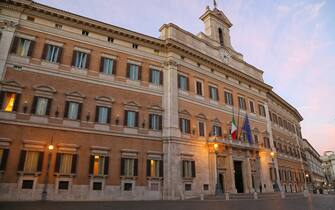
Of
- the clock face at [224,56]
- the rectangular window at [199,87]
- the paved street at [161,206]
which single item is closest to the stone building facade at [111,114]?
the rectangular window at [199,87]

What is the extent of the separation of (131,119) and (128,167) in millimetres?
3925

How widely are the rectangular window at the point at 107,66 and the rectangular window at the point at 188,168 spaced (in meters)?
10.2

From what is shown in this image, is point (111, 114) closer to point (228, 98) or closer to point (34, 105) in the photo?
point (34, 105)

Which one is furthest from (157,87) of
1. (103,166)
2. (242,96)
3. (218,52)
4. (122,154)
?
(242,96)

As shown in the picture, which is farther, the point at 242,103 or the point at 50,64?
the point at 242,103

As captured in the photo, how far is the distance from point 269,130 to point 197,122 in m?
13.9

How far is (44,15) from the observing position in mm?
18797

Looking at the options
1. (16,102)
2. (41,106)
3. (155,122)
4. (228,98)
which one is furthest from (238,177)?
(16,102)

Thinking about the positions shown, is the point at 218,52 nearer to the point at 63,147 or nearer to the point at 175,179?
the point at 175,179

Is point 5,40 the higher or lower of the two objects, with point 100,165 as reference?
higher

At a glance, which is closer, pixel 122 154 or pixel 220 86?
pixel 122 154

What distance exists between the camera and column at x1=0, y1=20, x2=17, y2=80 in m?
16.4

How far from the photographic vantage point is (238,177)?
25484 mm

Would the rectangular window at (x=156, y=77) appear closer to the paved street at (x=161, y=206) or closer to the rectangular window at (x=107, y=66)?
the rectangular window at (x=107, y=66)
